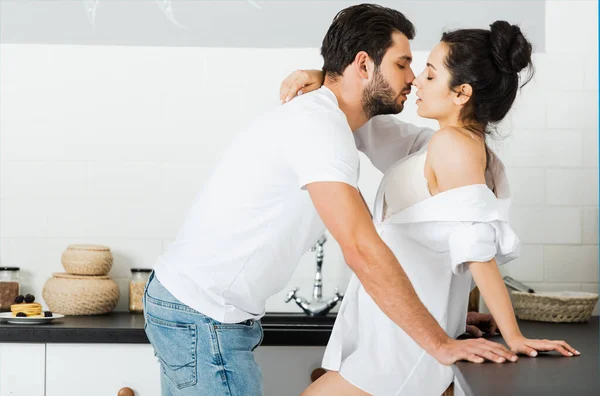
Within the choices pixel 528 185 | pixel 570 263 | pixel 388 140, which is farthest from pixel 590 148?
pixel 388 140

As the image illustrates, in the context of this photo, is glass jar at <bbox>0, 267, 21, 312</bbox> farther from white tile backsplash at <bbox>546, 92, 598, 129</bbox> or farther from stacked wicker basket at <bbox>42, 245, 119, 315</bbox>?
white tile backsplash at <bbox>546, 92, 598, 129</bbox>

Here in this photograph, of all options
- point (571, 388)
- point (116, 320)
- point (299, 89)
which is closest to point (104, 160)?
point (116, 320)

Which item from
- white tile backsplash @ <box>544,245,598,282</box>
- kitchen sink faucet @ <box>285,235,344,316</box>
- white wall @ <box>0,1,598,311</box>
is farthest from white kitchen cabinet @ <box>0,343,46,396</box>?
white tile backsplash @ <box>544,245,598,282</box>

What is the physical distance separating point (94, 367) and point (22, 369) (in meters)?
0.23

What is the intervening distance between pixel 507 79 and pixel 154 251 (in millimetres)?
1653

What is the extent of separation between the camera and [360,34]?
2.20 m

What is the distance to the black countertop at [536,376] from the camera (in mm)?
1398

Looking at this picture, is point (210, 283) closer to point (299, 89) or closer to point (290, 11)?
point (299, 89)

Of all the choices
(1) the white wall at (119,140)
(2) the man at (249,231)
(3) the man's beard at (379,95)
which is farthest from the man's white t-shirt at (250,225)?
(1) the white wall at (119,140)

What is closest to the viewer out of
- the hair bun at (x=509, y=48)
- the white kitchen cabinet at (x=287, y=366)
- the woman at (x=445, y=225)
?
the woman at (x=445, y=225)

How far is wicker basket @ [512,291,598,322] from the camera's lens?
9.38ft

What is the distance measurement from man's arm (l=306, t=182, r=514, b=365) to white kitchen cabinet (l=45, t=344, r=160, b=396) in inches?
43.4

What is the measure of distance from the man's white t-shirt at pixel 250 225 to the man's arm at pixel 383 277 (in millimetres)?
202

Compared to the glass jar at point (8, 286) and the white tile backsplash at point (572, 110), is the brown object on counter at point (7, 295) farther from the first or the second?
the white tile backsplash at point (572, 110)
